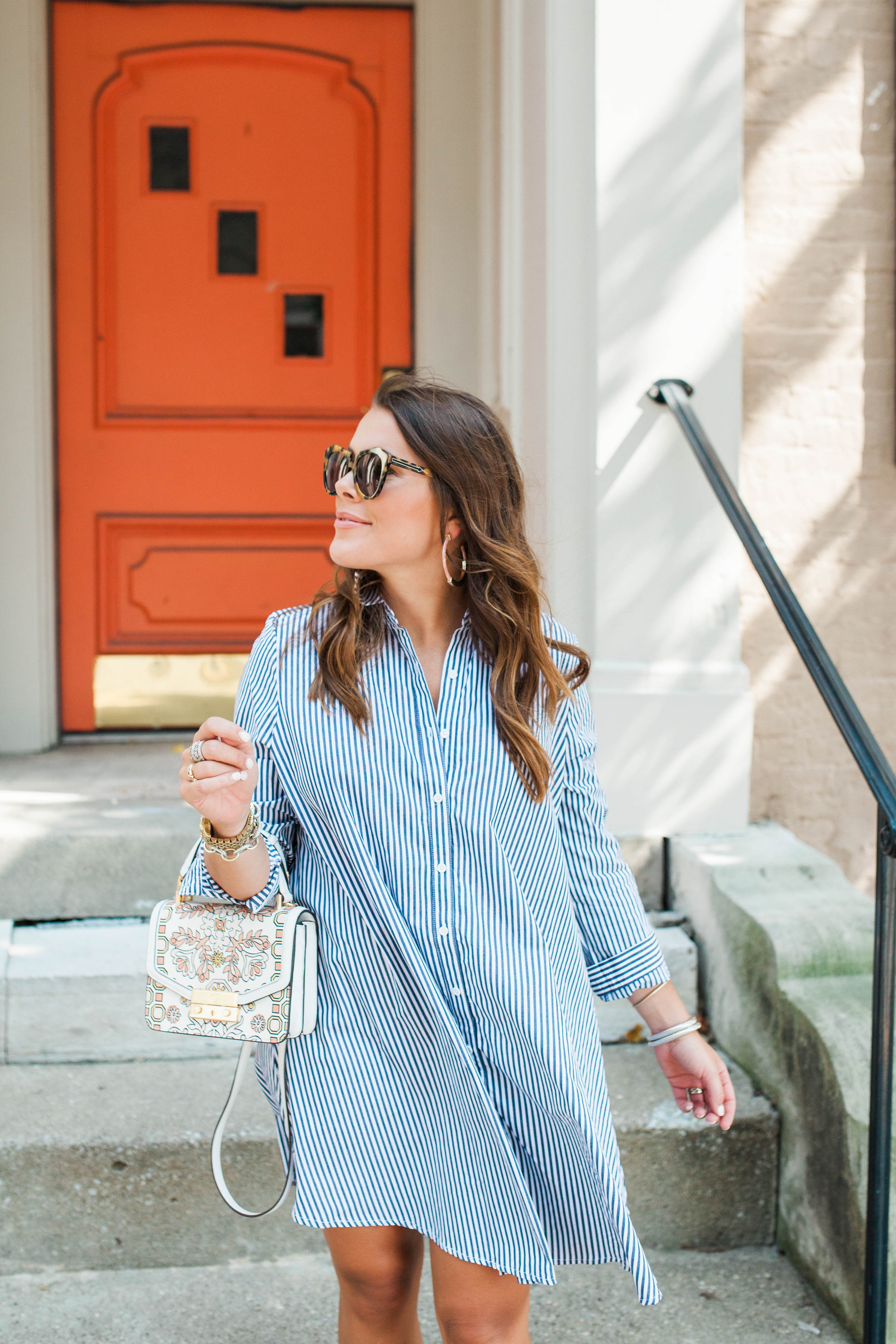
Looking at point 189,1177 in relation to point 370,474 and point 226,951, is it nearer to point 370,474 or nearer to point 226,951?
point 226,951

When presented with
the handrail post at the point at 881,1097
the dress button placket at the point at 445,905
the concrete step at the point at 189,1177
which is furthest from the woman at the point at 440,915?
the concrete step at the point at 189,1177

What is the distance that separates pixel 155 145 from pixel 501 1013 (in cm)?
340

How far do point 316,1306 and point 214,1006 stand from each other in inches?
41.8

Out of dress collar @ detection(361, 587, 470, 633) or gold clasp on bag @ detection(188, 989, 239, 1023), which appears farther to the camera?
dress collar @ detection(361, 587, 470, 633)

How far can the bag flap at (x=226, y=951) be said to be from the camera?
5.06ft

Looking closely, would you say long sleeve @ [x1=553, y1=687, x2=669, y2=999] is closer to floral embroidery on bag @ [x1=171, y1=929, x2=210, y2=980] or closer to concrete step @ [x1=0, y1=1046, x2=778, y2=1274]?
floral embroidery on bag @ [x1=171, y1=929, x2=210, y2=980]

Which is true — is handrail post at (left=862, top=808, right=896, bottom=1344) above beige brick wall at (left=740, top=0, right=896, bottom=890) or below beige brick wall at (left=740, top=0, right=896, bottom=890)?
below

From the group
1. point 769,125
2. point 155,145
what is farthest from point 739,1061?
point 155,145

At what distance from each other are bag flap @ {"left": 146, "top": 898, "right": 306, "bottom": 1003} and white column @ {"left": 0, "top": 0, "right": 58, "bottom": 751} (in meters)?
2.55

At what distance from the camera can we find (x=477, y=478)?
168cm

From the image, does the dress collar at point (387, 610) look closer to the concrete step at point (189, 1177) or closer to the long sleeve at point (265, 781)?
the long sleeve at point (265, 781)

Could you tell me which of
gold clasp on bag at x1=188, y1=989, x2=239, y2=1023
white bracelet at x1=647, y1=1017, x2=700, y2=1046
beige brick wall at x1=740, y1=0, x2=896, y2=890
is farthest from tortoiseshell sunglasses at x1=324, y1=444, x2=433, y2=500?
beige brick wall at x1=740, y1=0, x2=896, y2=890

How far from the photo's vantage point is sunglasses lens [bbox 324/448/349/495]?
1.64 meters

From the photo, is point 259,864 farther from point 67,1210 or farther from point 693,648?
point 693,648
